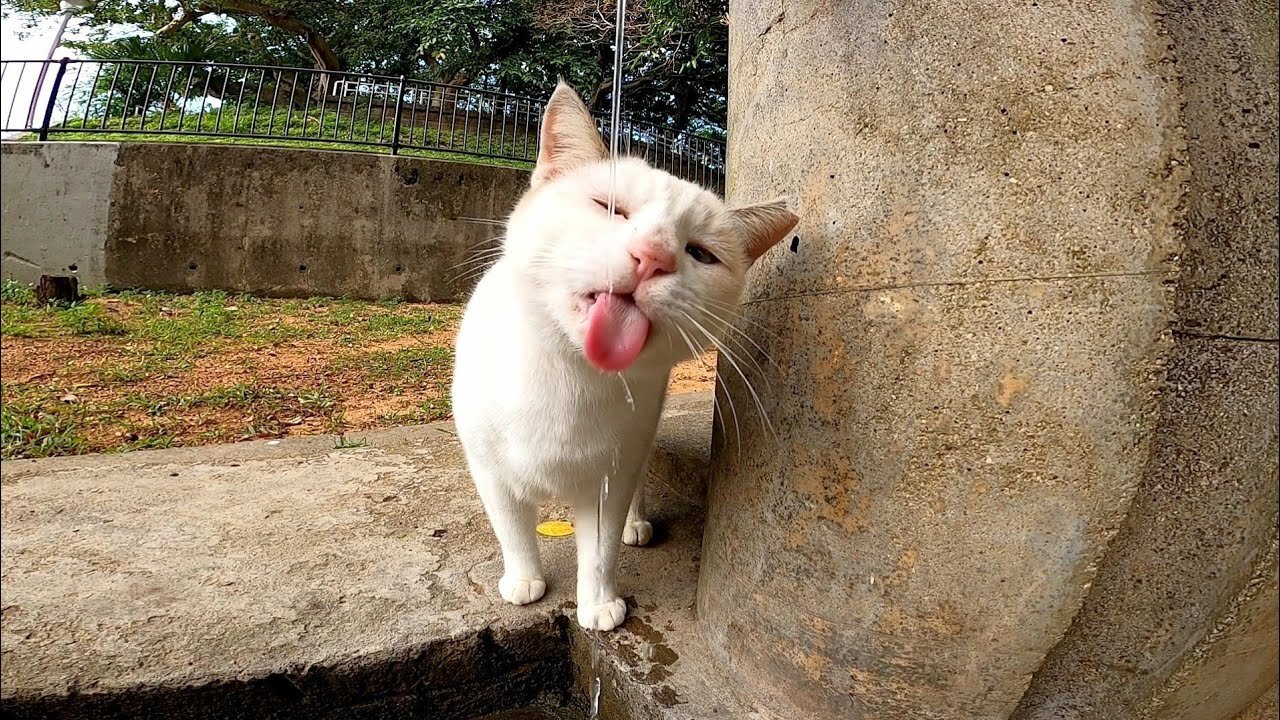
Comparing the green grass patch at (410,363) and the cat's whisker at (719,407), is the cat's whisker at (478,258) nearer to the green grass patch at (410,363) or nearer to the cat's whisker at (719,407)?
the green grass patch at (410,363)

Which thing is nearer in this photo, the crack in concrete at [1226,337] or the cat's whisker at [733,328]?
the crack in concrete at [1226,337]

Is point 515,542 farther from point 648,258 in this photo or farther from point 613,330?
point 648,258

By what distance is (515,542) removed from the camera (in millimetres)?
1817

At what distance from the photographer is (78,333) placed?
0.80 m

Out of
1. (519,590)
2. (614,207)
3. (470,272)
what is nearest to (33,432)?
(614,207)

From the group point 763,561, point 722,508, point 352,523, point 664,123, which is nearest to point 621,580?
point 722,508

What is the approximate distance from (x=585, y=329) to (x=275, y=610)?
106 centimetres

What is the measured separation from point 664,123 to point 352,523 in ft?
5.02

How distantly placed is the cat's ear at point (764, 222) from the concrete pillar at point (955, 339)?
46mm

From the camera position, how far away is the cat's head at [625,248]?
47.5 inches

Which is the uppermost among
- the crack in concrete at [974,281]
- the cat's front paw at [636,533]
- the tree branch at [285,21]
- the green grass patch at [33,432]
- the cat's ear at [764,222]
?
the tree branch at [285,21]

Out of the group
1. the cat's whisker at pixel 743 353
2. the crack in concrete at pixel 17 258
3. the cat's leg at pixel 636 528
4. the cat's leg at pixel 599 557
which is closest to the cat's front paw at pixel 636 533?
the cat's leg at pixel 636 528

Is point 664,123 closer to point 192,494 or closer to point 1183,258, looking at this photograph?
point 1183,258

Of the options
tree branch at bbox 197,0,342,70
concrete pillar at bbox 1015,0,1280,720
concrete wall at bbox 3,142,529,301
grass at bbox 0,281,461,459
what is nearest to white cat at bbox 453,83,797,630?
concrete wall at bbox 3,142,529,301
